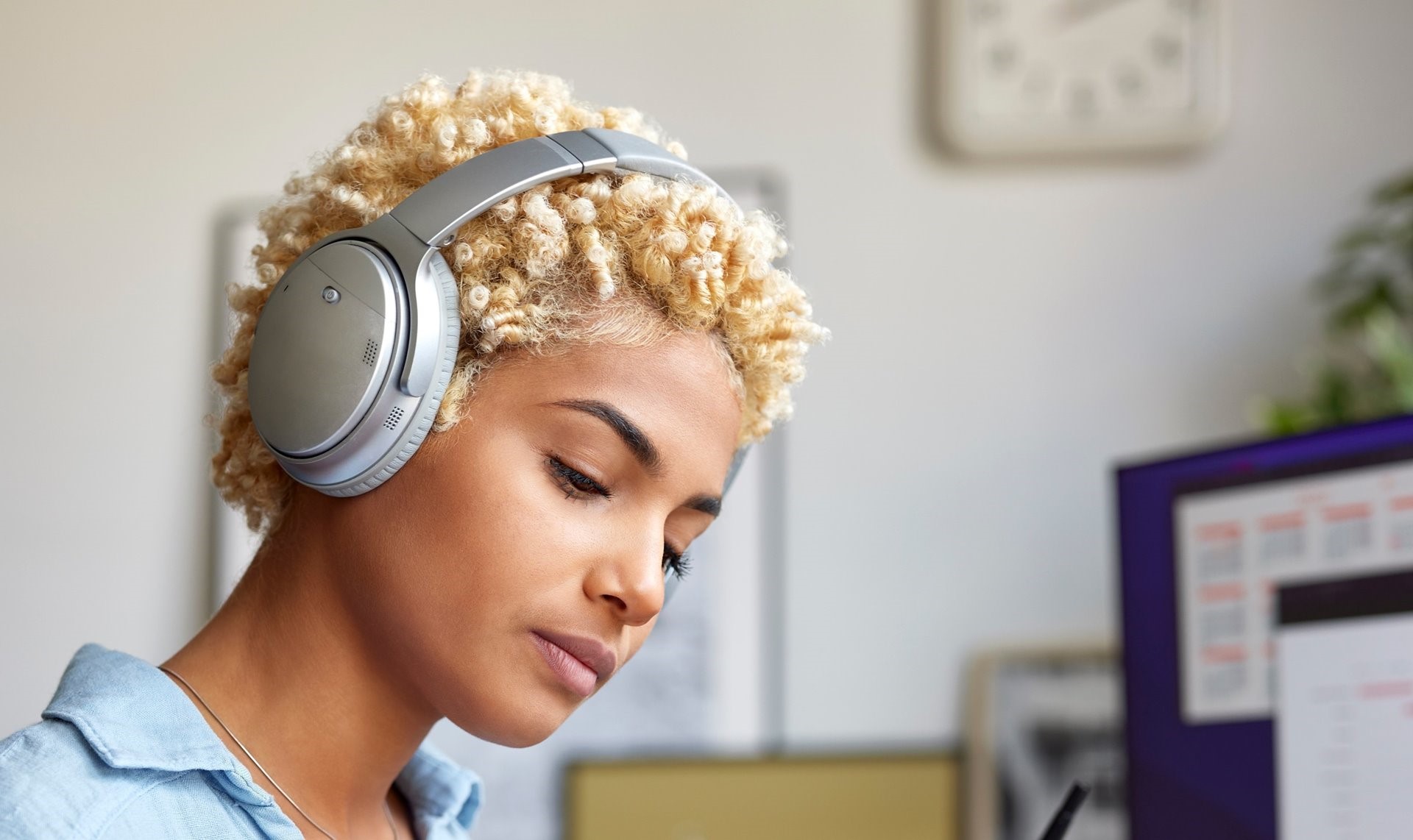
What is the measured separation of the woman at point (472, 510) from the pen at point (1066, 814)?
31 centimetres

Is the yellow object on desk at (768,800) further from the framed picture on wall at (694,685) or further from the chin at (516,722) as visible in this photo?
the chin at (516,722)

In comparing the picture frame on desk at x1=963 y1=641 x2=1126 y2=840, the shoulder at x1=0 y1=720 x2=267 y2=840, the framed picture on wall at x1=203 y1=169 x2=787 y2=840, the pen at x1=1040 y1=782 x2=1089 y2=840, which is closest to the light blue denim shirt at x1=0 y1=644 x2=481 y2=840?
the shoulder at x1=0 y1=720 x2=267 y2=840

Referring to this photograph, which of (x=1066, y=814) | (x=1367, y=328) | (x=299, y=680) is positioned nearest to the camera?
(x=299, y=680)

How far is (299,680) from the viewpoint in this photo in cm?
72

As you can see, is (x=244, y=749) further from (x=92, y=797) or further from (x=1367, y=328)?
(x=1367, y=328)

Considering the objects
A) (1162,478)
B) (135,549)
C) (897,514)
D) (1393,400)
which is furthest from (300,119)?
(1393,400)

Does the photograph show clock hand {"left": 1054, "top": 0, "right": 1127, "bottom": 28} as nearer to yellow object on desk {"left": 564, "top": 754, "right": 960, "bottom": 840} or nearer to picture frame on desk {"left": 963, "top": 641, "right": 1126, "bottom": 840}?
picture frame on desk {"left": 963, "top": 641, "right": 1126, "bottom": 840}

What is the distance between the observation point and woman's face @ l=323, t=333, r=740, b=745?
67cm

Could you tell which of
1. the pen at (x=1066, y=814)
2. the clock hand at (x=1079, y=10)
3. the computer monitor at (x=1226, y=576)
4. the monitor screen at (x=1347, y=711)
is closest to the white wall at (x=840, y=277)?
the clock hand at (x=1079, y=10)

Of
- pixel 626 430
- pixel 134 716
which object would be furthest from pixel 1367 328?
pixel 134 716

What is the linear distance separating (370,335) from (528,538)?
131mm

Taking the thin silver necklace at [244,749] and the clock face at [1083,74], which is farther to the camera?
the clock face at [1083,74]

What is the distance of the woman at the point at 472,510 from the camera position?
67 cm

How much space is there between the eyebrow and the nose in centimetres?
4
